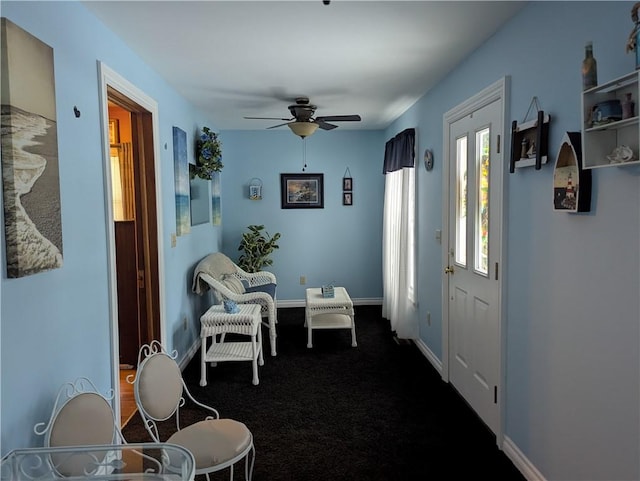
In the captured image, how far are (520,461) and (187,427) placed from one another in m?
1.76

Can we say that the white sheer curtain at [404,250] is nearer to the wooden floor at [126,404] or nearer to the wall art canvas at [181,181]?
the wall art canvas at [181,181]

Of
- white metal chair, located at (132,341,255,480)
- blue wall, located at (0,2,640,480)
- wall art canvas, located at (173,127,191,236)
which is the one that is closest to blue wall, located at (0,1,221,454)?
blue wall, located at (0,2,640,480)

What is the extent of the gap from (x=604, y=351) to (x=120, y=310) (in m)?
3.41

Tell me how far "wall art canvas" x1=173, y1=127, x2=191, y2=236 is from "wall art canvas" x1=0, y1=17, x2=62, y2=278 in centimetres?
192

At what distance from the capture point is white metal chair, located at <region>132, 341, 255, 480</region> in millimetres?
1954

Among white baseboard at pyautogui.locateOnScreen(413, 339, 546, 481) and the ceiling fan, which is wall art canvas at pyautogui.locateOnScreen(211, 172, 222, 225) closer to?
the ceiling fan

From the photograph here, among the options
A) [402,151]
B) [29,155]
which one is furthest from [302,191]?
[29,155]

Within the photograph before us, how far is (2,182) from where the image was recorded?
1.60 metres

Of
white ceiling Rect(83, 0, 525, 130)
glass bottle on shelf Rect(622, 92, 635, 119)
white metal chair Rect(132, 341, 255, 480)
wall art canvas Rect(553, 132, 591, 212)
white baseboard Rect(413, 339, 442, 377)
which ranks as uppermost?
white ceiling Rect(83, 0, 525, 130)

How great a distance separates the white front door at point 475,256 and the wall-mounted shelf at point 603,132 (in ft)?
3.03

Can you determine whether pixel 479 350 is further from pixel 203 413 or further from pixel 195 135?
pixel 195 135

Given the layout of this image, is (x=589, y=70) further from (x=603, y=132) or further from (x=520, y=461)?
(x=520, y=461)

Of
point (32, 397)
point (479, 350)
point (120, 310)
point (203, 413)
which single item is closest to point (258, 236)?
point (120, 310)

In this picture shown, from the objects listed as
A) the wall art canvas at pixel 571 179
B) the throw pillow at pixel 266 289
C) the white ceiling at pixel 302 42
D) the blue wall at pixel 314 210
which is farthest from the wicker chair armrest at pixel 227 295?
the wall art canvas at pixel 571 179
